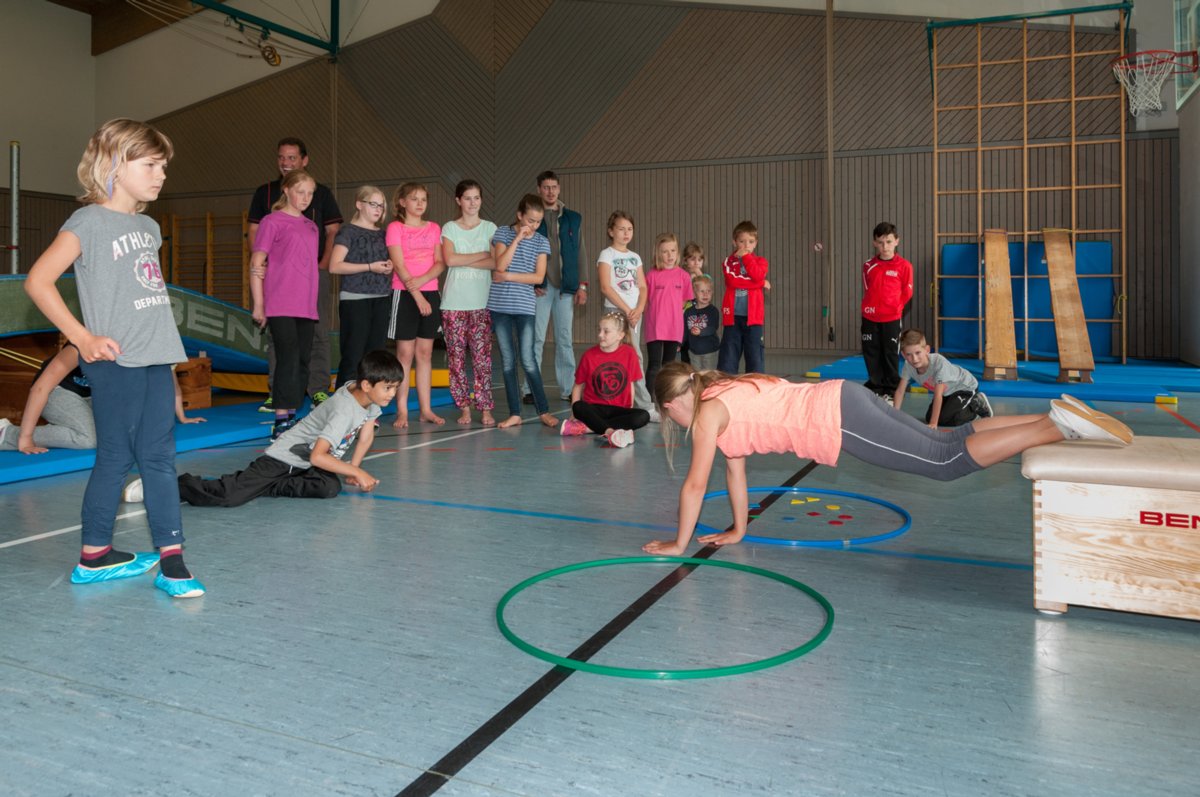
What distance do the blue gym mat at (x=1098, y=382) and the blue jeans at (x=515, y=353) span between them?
2514 millimetres

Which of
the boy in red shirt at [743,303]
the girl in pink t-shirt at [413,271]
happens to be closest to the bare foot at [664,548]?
the girl in pink t-shirt at [413,271]

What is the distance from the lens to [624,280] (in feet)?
18.2

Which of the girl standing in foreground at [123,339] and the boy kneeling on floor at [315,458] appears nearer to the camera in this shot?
the girl standing in foreground at [123,339]

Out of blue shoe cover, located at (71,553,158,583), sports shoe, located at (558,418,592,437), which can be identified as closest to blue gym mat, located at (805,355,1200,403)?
sports shoe, located at (558,418,592,437)

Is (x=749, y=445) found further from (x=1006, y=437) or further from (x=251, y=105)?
(x=251, y=105)

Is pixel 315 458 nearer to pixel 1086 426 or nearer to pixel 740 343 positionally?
pixel 1086 426

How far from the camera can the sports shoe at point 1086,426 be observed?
218 cm

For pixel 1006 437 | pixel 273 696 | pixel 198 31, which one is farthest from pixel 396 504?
pixel 198 31

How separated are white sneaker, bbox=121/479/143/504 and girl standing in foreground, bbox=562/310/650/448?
2.29 m

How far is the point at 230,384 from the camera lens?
7160 mm

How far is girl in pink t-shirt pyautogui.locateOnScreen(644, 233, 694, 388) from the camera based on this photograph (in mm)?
5781

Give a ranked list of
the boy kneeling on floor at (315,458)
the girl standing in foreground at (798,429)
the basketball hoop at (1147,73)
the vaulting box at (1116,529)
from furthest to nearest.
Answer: the basketball hoop at (1147,73) → the boy kneeling on floor at (315,458) → the girl standing in foreground at (798,429) → the vaulting box at (1116,529)

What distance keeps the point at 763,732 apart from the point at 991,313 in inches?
293

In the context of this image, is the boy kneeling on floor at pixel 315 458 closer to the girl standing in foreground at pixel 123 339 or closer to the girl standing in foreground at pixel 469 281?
the girl standing in foreground at pixel 123 339
